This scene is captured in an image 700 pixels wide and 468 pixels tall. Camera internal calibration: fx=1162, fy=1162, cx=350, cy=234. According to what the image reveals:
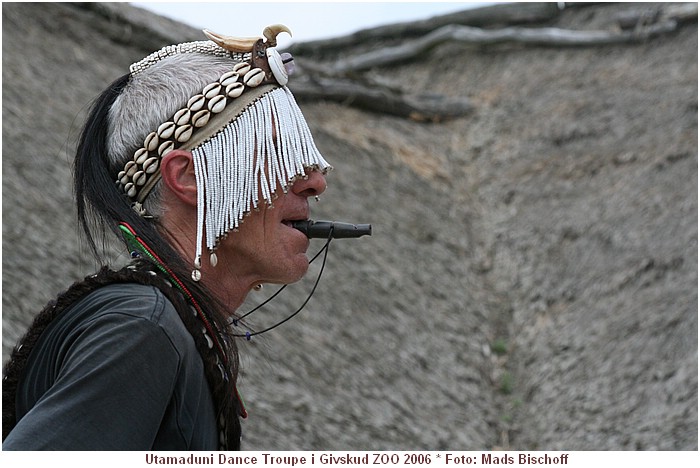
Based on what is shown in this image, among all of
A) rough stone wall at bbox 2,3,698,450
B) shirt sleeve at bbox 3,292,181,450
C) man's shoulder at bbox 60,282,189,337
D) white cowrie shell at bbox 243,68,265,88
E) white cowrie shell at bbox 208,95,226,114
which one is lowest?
rough stone wall at bbox 2,3,698,450

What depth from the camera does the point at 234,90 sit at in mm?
1844

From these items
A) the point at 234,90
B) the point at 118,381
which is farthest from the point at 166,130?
the point at 118,381

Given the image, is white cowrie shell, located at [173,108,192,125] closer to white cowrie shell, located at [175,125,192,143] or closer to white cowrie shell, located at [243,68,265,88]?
white cowrie shell, located at [175,125,192,143]

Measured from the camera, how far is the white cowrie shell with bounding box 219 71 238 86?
6.08 feet

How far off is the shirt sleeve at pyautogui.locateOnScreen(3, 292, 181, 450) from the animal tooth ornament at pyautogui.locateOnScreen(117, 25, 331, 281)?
25 centimetres

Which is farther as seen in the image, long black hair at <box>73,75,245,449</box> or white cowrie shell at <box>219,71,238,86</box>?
white cowrie shell at <box>219,71,238,86</box>

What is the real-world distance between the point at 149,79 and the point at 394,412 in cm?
357

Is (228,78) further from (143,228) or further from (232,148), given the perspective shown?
(143,228)

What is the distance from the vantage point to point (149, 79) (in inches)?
73.9

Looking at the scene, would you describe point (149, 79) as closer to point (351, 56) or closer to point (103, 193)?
point (103, 193)

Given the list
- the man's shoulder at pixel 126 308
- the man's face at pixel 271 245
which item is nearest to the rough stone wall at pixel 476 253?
the man's face at pixel 271 245

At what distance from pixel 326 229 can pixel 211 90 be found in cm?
30

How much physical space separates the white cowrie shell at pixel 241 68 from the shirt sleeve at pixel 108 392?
1.68 ft

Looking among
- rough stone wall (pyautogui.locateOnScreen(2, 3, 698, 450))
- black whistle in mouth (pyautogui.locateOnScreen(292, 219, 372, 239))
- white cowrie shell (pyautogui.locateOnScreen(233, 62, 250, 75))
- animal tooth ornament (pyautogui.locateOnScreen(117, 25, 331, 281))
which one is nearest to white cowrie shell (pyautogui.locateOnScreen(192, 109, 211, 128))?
animal tooth ornament (pyautogui.locateOnScreen(117, 25, 331, 281))
